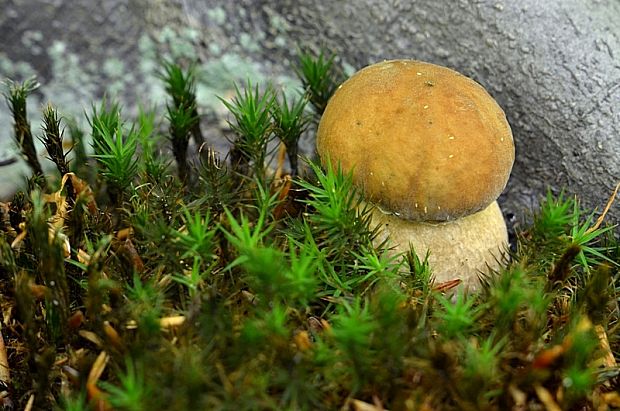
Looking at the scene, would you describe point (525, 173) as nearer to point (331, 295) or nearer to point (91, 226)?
point (331, 295)

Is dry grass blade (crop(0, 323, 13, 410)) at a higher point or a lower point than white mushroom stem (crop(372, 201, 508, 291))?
lower

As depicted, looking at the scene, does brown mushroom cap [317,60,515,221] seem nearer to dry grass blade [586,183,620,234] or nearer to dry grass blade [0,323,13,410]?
dry grass blade [586,183,620,234]

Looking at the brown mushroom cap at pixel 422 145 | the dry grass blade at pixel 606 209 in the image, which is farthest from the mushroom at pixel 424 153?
the dry grass blade at pixel 606 209

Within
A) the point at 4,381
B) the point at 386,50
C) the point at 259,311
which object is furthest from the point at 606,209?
the point at 4,381

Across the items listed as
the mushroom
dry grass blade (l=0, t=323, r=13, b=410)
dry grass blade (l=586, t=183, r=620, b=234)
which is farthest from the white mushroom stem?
dry grass blade (l=0, t=323, r=13, b=410)

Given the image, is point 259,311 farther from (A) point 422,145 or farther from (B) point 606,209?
(B) point 606,209

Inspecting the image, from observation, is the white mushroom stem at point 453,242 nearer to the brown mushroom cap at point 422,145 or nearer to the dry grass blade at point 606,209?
the brown mushroom cap at point 422,145

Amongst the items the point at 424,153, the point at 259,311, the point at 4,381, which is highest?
the point at 424,153
